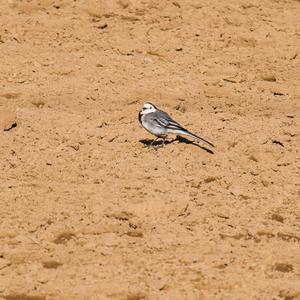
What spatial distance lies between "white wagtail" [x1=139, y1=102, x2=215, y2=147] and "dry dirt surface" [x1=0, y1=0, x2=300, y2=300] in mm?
181

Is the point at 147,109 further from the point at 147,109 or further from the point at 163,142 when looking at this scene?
the point at 163,142

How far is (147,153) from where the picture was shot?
8867mm

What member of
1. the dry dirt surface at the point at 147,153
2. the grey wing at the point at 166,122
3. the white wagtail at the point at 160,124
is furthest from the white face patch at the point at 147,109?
the dry dirt surface at the point at 147,153

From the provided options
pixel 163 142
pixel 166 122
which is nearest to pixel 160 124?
pixel 166 122

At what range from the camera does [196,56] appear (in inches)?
449

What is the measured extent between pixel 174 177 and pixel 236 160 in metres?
0.93

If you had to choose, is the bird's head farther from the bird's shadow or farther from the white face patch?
the bird's shadow

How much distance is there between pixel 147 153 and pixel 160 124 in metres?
0.42

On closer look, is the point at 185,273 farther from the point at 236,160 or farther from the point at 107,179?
the point at 236,160

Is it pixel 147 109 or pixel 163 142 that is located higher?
pixel 147 109

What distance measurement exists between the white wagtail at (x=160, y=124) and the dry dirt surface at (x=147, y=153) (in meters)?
0.18

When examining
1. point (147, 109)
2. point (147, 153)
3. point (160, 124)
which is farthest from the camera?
point (147, 109)

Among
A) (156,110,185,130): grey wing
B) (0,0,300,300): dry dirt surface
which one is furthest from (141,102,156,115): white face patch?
(0,0,300,300): dry dirt surface

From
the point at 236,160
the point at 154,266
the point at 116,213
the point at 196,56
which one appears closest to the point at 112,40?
the point at 196,56
